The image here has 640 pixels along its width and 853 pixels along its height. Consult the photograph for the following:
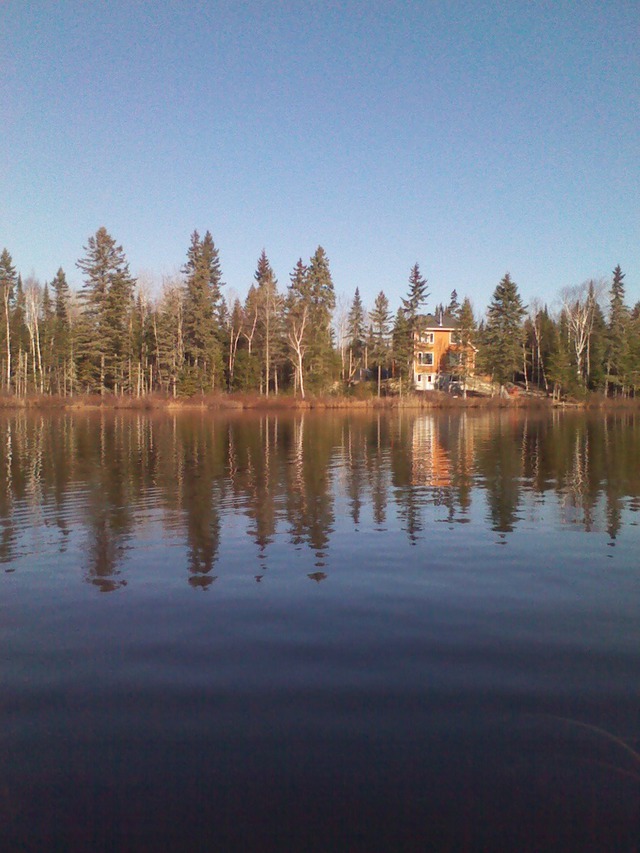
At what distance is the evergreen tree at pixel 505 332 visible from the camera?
7775 cm

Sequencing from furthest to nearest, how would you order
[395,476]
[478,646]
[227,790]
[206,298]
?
[206,298] → [395,476] → [478,646] → [227,790]

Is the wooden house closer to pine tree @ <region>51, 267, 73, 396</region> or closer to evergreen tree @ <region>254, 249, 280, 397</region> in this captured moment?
evergreen tree @ <region>254, 249, 280, 397</region>

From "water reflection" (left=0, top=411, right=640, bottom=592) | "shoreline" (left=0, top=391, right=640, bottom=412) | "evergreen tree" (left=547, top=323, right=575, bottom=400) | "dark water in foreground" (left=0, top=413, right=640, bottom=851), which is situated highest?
"evergreen tree" (left=547, top=323, right=575, bottom=400)

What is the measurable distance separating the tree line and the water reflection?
40.7 metres

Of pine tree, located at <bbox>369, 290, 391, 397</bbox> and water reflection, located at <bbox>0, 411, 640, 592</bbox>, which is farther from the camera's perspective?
pine tree, located at <bbox>369, 290, 391, 397</bbox>

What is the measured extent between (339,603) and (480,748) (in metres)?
3.35

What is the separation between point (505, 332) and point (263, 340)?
91.8ft

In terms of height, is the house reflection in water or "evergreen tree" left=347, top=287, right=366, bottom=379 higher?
"evergreen tree" left=347, top=287, right=366, bottom=379

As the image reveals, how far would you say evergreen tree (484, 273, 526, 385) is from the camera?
77750 millimetres

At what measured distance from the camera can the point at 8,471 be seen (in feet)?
64.9

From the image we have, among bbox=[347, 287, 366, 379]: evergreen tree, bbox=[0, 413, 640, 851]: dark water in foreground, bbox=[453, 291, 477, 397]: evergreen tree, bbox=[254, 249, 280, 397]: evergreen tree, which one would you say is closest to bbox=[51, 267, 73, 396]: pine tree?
bbox=[254, 249, 280, 397]: evergreen tree

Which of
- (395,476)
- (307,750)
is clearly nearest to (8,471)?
(395,476)

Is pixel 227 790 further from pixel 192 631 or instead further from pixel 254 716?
pixel 192 631

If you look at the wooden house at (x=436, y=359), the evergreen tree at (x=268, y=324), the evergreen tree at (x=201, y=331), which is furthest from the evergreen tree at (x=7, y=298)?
the wooden house at (x=436, y=359)
